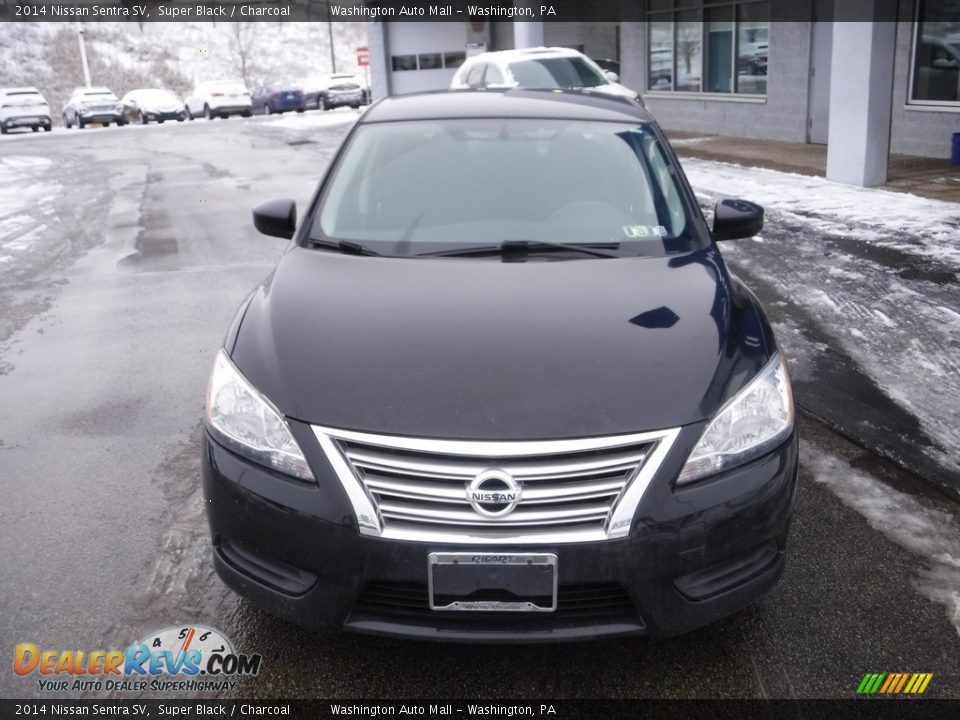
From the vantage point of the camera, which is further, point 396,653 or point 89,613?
point 89,613

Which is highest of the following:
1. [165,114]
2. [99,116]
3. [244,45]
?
[244,45]

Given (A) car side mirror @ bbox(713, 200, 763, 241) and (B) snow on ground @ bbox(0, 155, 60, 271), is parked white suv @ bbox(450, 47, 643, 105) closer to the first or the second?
(B) snow on ground @ bbox(0, 155, 60, 271)

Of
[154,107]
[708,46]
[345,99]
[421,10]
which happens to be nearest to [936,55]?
[708,46]

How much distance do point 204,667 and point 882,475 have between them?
2.98 metres

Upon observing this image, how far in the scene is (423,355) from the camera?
2914mm

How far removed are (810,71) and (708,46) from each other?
372 cm

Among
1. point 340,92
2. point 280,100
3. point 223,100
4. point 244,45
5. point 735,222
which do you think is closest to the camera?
point 735,222

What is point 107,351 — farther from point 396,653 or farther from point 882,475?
point 882,475

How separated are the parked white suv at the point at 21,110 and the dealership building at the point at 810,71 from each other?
2134cm

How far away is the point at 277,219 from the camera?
4285mm

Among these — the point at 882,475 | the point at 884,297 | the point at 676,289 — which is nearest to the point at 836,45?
the point at 884,297

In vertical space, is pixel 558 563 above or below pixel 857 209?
above

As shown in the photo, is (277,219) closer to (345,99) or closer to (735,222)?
(735,222)

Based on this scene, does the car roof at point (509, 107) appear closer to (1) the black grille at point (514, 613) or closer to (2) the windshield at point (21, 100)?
(1) the black grille at point (514, 613)
